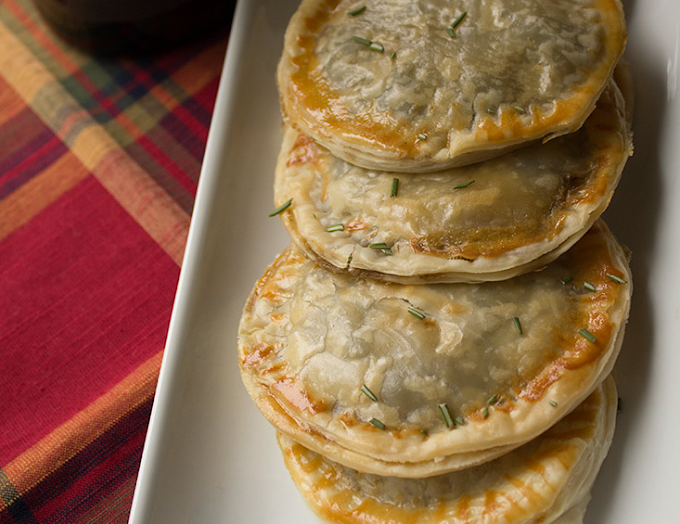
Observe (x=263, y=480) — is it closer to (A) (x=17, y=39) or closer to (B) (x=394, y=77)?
(B) (x=394, y=77)

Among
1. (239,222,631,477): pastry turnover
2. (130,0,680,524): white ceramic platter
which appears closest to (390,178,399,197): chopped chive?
(239,222,631,477): pastry turnover

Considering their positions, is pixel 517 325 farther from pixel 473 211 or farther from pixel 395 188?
pixel 395 188

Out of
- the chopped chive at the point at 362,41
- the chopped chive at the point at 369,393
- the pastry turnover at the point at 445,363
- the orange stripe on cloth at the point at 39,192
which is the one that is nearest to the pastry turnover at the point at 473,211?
the pastry turnover at the point at 445,363

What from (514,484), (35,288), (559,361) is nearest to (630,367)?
(559,361)

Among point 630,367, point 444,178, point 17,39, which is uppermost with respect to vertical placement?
point 17,39

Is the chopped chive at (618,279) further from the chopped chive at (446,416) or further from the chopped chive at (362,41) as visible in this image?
the chopped chive at (362,41)

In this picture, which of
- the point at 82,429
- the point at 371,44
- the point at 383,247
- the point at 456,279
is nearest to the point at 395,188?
the point at 383,247
